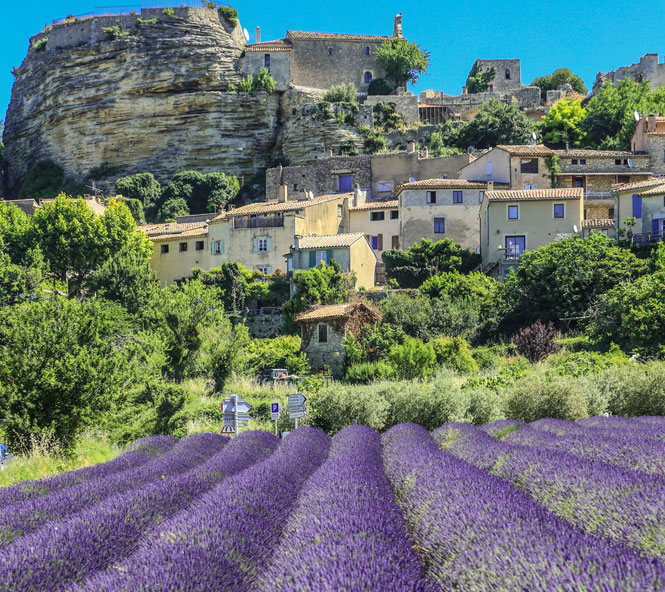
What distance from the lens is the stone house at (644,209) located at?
3712cm

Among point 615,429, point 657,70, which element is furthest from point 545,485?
point 657,70

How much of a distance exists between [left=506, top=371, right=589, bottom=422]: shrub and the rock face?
53.2m

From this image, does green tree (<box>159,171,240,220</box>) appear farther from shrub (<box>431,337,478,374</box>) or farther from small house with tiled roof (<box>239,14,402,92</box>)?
shrub (<box>431,337,478,374</box>)

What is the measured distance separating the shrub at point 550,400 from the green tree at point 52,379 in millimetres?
9939

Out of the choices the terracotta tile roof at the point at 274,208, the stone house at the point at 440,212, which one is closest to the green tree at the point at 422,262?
the stone house at the point at 440,212

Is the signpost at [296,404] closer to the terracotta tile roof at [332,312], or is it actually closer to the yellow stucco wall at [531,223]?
the terracotta tile roof at [332,312]

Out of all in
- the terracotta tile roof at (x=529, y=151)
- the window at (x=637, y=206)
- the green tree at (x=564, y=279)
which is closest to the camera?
the green tree at (x=564, y=279)

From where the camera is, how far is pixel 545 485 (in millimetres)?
7188

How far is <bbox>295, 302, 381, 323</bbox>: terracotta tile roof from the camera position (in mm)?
33688

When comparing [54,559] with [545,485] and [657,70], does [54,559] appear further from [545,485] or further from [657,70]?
[657,70]

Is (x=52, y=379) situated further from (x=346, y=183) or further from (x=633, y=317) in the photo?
(x=346, y=183)

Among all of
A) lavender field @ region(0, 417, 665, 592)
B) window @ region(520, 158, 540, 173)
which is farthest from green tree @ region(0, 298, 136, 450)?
window @ region(520, 158, 540, 173)

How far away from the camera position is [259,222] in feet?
156

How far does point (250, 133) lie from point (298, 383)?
45.7 metres
